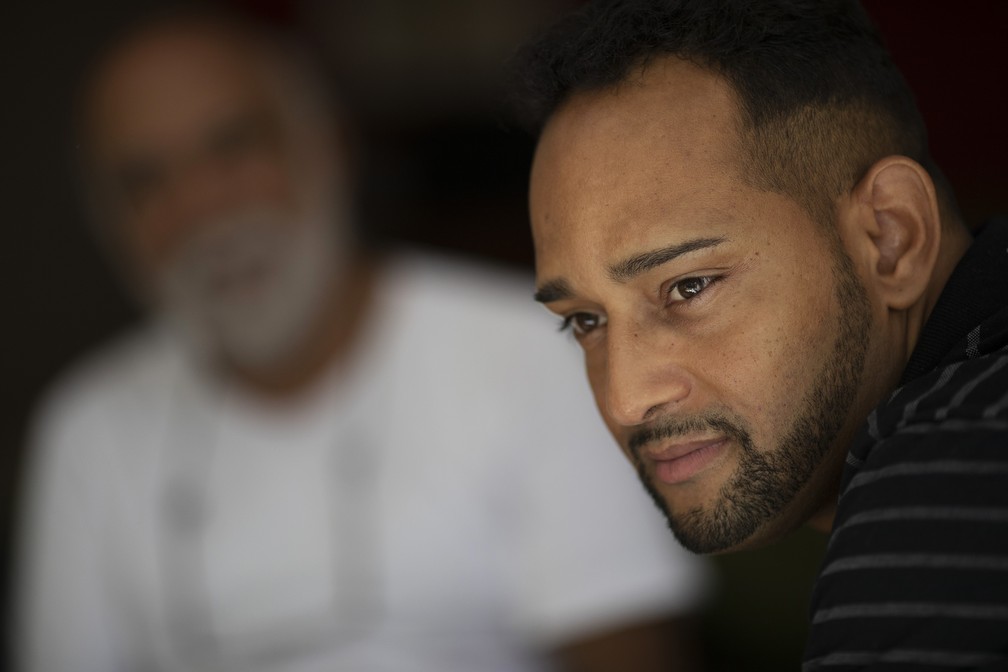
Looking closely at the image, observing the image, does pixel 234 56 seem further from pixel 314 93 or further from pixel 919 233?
pixel 919 233

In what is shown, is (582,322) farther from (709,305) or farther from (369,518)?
(369,518)

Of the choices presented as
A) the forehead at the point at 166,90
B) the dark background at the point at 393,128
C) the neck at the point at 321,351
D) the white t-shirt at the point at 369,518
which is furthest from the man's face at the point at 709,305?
the dark background at the point at 393,128

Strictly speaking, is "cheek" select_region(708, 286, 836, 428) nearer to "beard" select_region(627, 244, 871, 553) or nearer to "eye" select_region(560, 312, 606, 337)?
"beard" select_region(627, 244, 871, 553)

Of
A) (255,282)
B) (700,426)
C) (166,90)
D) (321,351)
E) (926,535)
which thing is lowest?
(926,535)

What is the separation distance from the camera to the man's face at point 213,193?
2002 millimetres

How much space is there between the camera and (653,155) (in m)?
0.79

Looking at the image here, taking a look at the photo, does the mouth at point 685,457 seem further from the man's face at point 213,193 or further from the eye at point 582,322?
the man's face at point 213,193

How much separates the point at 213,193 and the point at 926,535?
61.8 inches

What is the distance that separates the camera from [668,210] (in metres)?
0.79

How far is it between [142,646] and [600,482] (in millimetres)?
817

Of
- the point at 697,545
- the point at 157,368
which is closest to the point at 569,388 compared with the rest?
the point at 157,368

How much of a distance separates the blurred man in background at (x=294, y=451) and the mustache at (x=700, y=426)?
101cm

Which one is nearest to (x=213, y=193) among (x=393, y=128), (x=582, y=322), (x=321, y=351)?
(x=321, y=351)

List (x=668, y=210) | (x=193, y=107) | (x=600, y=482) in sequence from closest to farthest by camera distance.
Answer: (x=668, y=210) → (x=600, y=482) → (x=193, y=107)
